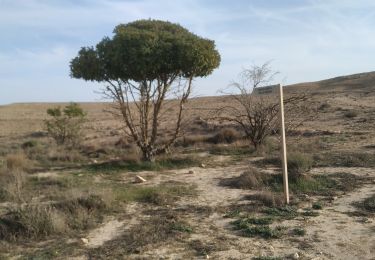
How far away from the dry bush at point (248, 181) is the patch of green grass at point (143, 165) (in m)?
2.74

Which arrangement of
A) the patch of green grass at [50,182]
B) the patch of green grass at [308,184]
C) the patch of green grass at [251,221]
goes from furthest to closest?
the patch of green grass at [50,182]
the patch of green grass at [308,184]
the patch of green grass at [251,221]

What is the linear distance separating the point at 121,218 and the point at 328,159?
6.85m

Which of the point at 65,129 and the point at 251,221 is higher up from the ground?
the point at 65,129

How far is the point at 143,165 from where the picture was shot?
13.4m

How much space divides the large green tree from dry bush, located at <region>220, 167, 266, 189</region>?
355 cm

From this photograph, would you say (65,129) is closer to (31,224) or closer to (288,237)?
(31,224)

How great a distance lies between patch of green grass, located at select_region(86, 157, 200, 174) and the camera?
43.0 feet

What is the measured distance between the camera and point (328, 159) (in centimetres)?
1306

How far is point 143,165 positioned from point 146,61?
2744mm

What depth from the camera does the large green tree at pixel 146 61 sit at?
12477 mm

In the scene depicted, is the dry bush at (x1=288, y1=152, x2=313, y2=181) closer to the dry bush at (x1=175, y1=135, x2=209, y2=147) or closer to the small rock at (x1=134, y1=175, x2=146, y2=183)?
the small rock at (x1=134, y1=175, x2=146, y2=183)

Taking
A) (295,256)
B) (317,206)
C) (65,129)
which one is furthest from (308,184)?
(65,129)

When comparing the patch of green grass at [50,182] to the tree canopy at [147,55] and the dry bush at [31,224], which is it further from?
the dry bush at [31,224]

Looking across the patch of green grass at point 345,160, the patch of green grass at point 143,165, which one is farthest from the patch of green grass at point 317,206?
the patch of green grass at point 143,165
